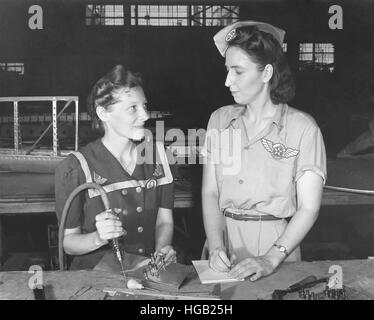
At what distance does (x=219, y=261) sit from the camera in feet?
4.92

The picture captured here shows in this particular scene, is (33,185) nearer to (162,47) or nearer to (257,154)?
(162,47)

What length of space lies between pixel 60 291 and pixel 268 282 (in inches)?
23.3

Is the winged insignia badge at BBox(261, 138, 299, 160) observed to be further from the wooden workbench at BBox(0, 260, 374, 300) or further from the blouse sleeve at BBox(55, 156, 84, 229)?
the blouse sleeve at BBox(55, 156, 84, 229)

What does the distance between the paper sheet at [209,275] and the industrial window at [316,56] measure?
893mm

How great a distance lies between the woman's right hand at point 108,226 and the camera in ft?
4.92

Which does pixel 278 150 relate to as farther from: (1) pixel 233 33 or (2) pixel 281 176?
(1) pixel 233 33

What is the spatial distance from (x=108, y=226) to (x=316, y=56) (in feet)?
3.56

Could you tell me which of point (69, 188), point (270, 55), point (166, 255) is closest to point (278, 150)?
point (270, 55)

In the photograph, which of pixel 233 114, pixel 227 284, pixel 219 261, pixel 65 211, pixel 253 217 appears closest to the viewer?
pixel 227 284

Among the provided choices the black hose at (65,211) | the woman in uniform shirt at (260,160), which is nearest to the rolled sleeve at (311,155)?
the woman in uniform shirt at (260,160)

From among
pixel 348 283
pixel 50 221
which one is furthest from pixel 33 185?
pixel 348 283

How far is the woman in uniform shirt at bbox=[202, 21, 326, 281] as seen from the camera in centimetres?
168
